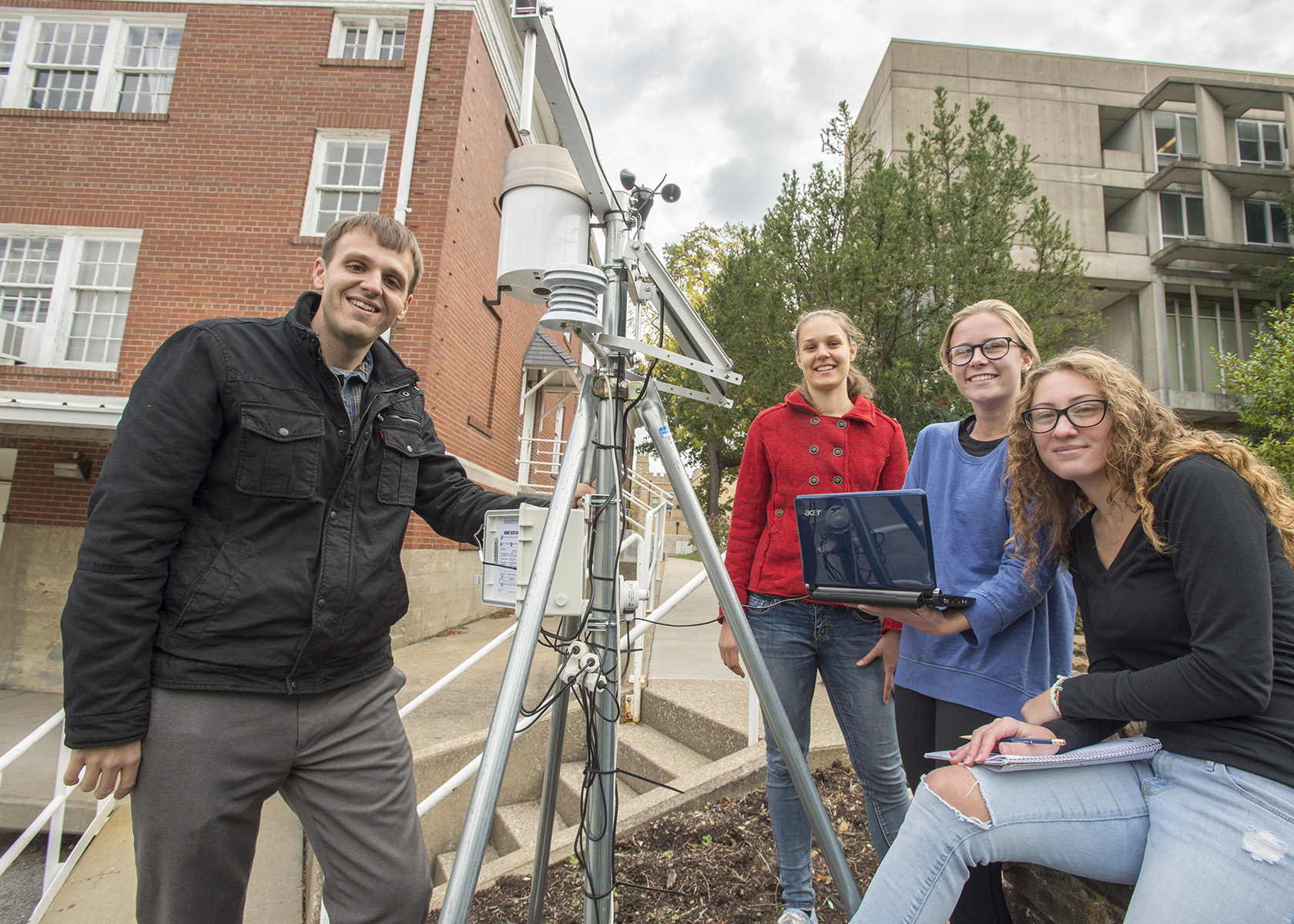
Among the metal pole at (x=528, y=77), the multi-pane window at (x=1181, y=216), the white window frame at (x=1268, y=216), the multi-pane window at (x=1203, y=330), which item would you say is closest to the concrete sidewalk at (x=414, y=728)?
the metal pole at (x=528, y=77)

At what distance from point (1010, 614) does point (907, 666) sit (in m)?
0.31

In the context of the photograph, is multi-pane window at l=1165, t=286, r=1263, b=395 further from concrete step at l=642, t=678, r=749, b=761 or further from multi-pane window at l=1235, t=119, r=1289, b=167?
concrete step at l=642, t=678, r=749, b=761

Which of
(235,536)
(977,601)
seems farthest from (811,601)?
(235,536)

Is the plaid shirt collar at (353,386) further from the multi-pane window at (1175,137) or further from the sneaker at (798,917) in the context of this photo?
the multi-pane window at (1175,137)

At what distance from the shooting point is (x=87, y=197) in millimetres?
7566

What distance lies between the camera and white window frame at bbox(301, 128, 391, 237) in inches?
296

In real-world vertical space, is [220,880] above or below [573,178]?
below

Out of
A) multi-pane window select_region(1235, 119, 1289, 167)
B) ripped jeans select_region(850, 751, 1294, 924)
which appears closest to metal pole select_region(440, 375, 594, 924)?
ripped jeans select_region(850, 751, 1294, 924)

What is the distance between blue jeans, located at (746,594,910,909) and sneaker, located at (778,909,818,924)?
2 centimetres

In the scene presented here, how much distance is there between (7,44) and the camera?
816cm

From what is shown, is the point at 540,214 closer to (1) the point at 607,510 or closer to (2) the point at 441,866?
(1) the point at 607,510

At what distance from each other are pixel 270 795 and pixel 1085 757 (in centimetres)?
161

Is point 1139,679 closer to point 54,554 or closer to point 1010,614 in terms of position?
point 1010,614

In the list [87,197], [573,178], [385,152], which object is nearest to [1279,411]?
[573,178]
